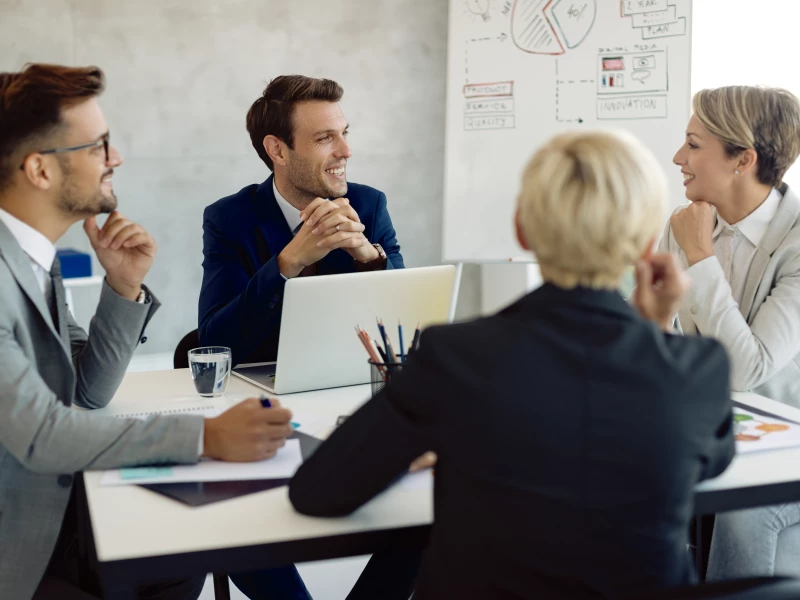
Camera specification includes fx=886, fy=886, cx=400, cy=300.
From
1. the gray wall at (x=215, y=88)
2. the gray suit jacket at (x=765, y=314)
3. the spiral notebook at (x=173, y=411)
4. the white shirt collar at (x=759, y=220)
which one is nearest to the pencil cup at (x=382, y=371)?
the spiral notebook at (x=173, y=411)

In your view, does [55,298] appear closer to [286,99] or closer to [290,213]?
[290,213]

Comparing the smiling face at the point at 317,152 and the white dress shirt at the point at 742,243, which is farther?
the smiling face at the point at 317,152

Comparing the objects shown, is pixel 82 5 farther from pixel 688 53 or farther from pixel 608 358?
pixel 608 358

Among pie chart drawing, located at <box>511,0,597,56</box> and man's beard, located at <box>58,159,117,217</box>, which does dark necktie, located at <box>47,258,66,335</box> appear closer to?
man's beard, located at <box>58,159,117,217</box>

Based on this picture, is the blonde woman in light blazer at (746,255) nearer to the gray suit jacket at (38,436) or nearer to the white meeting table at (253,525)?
the white meeting table at (253,525)

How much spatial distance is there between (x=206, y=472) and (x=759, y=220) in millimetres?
1384

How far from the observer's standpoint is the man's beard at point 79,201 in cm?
149

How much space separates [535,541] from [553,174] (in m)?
0.39

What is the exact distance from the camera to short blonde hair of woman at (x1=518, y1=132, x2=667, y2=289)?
0.92 m

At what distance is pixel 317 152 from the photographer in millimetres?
2443

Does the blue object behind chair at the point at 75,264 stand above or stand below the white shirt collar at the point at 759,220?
below

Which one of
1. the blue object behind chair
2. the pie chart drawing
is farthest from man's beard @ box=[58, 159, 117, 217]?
the pie chart drawing

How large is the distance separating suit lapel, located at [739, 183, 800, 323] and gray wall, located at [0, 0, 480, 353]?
2.70 m

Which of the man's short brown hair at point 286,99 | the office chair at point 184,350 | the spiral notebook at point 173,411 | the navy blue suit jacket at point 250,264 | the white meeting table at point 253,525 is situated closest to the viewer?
the white meeting table at point 253,525
